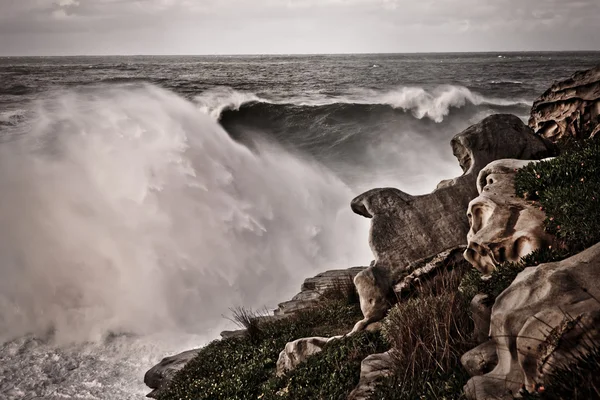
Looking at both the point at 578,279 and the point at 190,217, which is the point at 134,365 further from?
the point at 578,279

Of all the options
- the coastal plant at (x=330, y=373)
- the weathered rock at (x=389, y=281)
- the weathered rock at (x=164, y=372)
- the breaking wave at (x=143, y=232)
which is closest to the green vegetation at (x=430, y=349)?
the coastal plant at (x=330, y=373)

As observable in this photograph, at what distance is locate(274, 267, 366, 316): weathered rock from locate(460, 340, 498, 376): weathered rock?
743 cm

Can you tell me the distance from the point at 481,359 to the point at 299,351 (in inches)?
176

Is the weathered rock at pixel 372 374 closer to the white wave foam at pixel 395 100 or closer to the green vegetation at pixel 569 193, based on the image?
the green vegetation at pixel 569 193

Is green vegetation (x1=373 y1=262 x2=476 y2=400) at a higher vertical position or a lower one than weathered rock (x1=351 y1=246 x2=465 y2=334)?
higher

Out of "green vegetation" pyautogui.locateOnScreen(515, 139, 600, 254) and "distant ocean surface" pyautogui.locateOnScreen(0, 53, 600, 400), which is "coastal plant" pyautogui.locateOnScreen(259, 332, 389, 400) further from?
"distant ocean surface" pyautogui.locateOnScreen(0, 53, 600, 400)

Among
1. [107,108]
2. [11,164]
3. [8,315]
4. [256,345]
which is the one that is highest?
[107,108]

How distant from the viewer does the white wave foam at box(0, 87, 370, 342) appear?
62.1ft

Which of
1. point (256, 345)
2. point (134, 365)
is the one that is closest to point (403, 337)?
point (256, 345)

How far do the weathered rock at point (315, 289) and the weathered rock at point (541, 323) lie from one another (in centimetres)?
797

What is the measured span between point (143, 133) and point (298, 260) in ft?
38.3

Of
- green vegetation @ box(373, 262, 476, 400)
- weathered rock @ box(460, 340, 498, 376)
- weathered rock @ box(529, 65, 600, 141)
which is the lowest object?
green vegetation @ box(373, 262, 476, 400)

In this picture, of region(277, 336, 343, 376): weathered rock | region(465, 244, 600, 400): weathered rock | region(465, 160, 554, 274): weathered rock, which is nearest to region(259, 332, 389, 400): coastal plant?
region(277, 336, 343, 376): weathered rock

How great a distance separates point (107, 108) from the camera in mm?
29750
